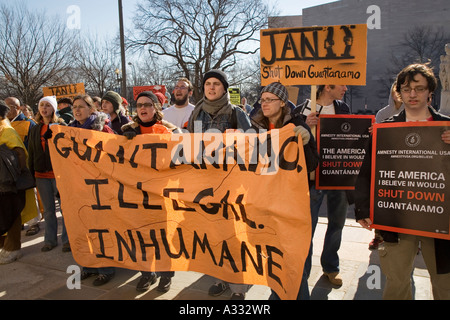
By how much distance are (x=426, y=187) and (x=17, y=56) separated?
58.2 feet

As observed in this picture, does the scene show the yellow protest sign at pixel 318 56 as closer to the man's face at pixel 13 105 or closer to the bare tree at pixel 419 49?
the man's face at pixel 13 105

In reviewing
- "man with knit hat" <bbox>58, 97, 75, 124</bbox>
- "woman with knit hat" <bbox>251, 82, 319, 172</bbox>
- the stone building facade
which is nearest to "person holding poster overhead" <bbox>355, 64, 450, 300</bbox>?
"woman with knit hat" <bbox>251, 82, 319, 172</bbox>

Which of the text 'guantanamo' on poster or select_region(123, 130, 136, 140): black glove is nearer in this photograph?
the text 'guantanamo' on poster

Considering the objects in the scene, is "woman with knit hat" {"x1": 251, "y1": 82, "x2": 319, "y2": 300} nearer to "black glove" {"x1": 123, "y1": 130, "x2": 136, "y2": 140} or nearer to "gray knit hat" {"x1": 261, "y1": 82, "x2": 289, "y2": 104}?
"gray knit hat" {"x1": 261, "y1": 82, "x2": 289, "y2": 104}

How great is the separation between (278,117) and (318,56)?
112 centimetres

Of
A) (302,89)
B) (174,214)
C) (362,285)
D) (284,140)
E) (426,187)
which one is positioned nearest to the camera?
(426,187)

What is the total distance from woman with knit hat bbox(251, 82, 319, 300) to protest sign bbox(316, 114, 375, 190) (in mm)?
711

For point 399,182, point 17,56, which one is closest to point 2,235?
point 399,182

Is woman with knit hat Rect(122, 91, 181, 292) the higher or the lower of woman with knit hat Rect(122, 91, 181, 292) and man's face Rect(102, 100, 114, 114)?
the lower

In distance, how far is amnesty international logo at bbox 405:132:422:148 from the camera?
2334 millimetres

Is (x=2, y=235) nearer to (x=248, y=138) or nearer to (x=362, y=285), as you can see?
(x=248, y=138)

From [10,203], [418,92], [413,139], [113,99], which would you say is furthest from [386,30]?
[10,203]

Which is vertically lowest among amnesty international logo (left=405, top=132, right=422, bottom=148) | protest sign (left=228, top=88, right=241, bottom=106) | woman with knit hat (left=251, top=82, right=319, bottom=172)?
amnesty international logo (left=405, top=132, right=422, bottom=148)

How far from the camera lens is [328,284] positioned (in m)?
3.42
